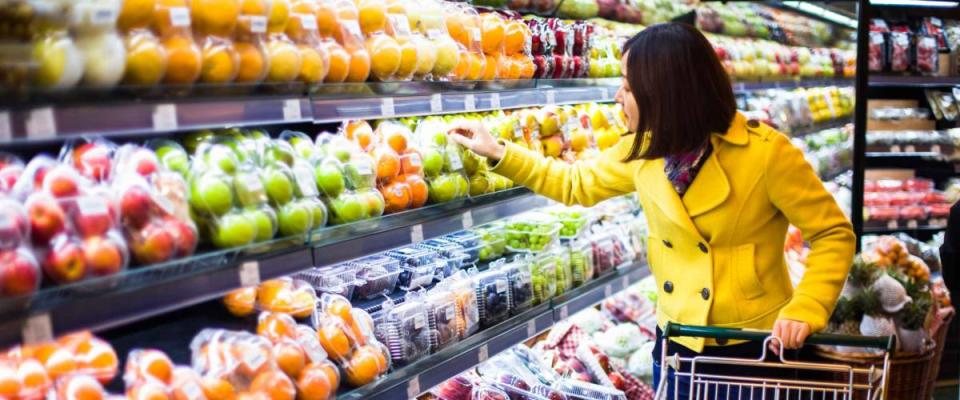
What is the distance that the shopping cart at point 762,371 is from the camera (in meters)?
2.11

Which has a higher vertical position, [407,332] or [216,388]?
[216,388]

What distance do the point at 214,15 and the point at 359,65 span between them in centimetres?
49

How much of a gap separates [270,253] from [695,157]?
1182mm

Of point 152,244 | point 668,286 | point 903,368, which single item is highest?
point 152,244

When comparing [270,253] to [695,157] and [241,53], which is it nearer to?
[241,53]

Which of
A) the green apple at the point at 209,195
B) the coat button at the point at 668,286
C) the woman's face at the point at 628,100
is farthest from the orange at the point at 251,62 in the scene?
the coat button at the point at 668,286

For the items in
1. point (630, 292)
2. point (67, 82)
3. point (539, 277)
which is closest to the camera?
point (67, 82)

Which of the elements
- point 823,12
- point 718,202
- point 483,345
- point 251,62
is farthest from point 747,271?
point 823,12

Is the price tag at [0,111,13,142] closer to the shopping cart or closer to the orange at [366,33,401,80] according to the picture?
the orange at [366,33,401,80]

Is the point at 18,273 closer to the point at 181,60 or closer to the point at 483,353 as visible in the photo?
the point at 181,60

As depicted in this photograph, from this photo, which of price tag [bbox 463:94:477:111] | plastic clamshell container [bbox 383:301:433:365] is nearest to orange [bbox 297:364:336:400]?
plastic clamshell container [bbox 383:301:433:365]

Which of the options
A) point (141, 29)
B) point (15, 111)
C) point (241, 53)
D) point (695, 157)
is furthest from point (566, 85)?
point (15, 111)

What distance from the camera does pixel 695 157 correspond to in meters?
2.49

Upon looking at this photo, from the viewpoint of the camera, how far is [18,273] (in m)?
1.51
